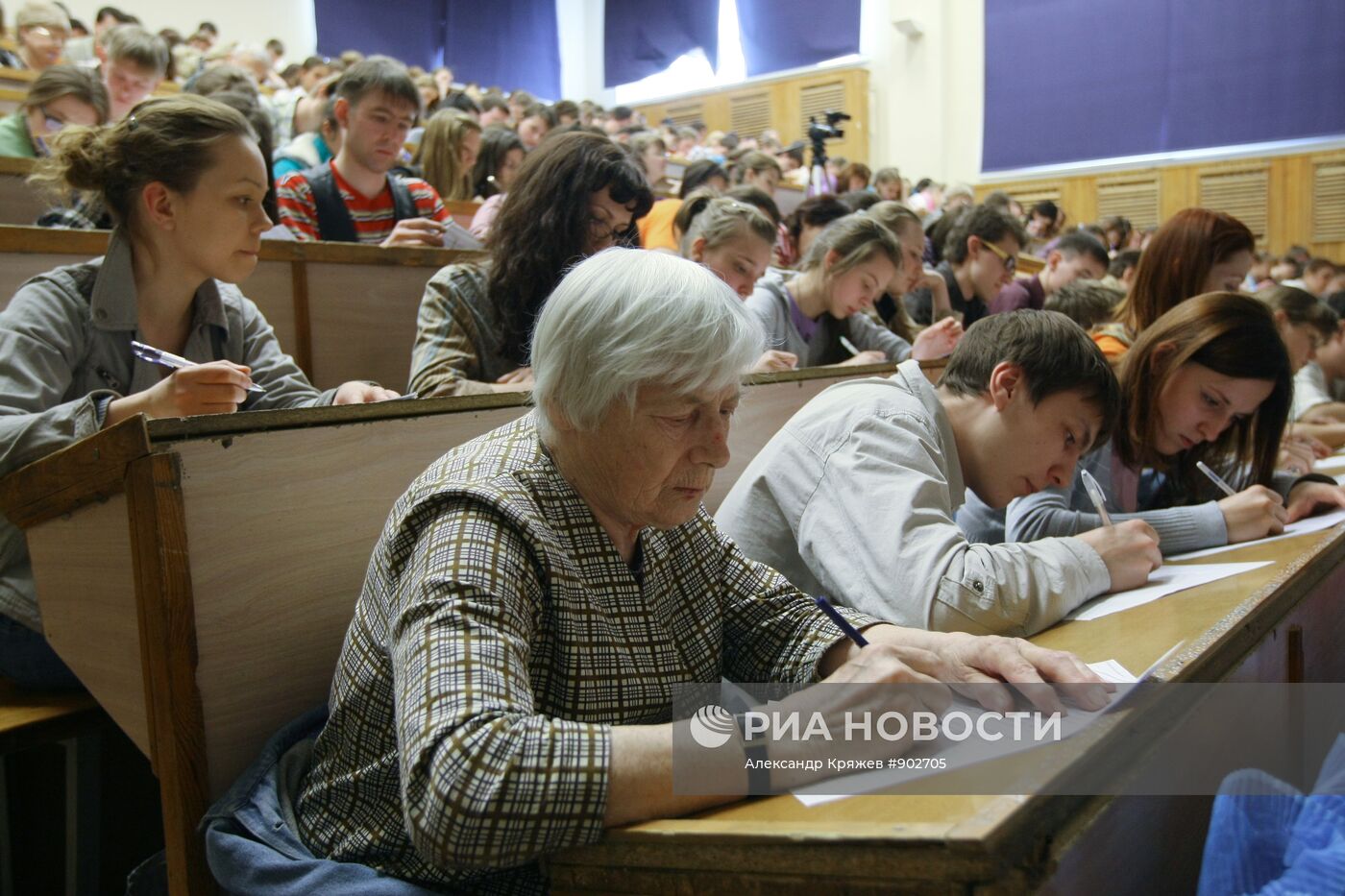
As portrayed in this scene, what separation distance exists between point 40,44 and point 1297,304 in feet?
17.2

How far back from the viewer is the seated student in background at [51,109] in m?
3.12

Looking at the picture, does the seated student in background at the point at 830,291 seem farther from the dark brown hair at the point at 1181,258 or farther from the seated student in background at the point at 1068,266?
the seated student in background at the point at 1068,266

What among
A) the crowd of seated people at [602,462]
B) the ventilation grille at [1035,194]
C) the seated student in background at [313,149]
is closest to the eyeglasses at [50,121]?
the seated student in background at [313,149]

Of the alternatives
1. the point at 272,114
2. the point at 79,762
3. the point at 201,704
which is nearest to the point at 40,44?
the point at 272,114

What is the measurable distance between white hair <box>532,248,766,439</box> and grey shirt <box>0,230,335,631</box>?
71 cm

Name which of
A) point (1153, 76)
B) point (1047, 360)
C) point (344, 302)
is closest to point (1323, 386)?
point (1047, 360)

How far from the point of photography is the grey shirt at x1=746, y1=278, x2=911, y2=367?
107 inches

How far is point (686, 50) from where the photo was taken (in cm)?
1163

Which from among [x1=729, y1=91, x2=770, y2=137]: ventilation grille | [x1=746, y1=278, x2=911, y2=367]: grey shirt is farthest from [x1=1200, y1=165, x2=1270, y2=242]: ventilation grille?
[x1=746, y1=278, x2=911, y2=367]: grey shirt

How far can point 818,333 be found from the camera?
2.86 metres

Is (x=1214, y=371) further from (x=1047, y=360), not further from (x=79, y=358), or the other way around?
(x=79, y=358)

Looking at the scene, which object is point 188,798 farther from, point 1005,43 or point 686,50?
point 686,50

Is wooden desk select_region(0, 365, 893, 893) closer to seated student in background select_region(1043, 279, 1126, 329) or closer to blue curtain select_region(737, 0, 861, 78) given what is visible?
seated student in background select_region(1043, 279, 1126, 329)

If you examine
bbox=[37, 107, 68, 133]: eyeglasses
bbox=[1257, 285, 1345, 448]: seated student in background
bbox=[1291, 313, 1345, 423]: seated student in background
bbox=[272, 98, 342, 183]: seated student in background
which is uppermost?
bbox=[37, 107, 68, 133]: eyeglasses
